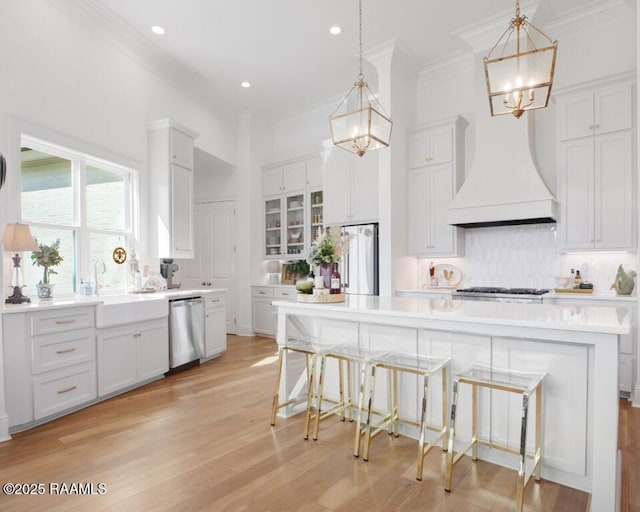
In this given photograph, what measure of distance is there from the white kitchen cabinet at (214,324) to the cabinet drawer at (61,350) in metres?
1.68

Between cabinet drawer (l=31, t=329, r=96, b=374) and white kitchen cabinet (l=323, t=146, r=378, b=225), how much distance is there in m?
3.34

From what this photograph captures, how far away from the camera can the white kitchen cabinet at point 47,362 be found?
9.61ft

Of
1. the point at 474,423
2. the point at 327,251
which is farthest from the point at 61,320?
the point at 474,423

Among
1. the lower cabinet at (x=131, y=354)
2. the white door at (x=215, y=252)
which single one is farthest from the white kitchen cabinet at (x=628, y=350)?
the white door at (x=215, y=252)

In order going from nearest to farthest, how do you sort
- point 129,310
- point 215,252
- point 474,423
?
1. point 474,423
2. point 129,310
3. point 215,252

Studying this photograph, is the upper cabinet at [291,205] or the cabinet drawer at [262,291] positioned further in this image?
the cabinet drawer at [262,291]

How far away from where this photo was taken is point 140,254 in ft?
16.0

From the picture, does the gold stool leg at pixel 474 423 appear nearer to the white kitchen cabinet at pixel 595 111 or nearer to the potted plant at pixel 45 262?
the white kitchen cabinet at pixel 595 111

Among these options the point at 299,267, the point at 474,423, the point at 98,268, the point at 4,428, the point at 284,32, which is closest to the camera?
the point at 474,423

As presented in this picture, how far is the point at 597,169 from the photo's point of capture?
3.87m

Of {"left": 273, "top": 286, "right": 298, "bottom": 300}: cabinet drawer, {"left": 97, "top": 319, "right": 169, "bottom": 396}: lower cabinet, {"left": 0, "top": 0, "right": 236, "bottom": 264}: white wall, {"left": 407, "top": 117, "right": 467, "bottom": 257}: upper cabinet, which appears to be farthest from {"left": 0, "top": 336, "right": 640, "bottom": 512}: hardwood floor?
{"left": 273, "top": 286, "right": 298, "bottom": 300}: cabinet drawer

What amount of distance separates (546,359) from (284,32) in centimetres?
417

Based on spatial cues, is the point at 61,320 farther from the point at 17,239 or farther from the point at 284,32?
the point at 284,32

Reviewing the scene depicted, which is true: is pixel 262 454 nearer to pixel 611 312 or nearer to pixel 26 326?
pixel 26 326
